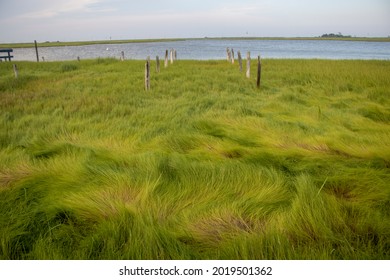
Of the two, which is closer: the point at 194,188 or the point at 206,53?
the point at 194,188

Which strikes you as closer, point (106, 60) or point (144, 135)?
point (144, 135)

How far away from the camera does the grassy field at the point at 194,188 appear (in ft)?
7.17

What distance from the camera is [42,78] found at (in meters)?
16.4

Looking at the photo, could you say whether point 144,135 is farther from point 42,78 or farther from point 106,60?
point 106,60

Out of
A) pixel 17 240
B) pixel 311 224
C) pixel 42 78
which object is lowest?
pixel 17 240

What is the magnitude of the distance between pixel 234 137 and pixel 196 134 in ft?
2.61

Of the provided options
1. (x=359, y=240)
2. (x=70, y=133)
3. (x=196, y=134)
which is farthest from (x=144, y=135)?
(x=359, y=240)

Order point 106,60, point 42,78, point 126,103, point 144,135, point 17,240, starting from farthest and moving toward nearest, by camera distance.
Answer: point 106,60, point 42,78, point 126,103, point 144,135, point 17,240

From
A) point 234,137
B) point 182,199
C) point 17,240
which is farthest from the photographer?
point 234,137

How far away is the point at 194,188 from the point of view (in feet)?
10.5

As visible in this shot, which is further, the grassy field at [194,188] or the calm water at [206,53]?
the calm water at [206,53]

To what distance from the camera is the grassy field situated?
2.19m

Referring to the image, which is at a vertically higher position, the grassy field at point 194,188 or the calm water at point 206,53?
the calm water at point 206,53

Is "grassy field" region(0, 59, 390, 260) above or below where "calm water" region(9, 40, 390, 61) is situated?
below
